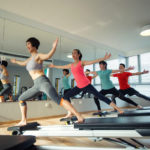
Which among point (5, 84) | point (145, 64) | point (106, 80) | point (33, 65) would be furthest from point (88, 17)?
point (145, 64)

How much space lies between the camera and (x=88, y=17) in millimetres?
3734

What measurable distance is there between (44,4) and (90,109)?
141 inches

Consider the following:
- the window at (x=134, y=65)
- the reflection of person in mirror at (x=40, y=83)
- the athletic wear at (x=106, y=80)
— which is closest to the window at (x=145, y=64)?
the window at (x=134, y=65)

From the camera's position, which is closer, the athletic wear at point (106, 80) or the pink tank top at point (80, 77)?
the pink tank top at point (80, 77)

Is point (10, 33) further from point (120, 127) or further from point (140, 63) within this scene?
point (140, 63)

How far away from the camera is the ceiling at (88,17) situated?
3.18m

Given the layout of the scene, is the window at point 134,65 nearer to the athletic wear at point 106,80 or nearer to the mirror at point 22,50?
the mirror at point 22,50

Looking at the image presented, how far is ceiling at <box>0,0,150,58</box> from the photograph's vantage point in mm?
3178

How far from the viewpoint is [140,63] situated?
6.65 metres

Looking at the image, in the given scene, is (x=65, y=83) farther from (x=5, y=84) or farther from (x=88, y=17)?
(x=88, y=17)

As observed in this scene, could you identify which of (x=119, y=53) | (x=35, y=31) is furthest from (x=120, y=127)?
(x=119, y=53)

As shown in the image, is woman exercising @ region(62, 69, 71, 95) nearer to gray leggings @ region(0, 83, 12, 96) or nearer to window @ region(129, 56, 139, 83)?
gray leggings @ region(0, 83, 12, 96)

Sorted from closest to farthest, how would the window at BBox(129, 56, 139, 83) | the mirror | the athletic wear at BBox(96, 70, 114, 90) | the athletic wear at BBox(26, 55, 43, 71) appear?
the athletic wear at BBox(26, 55, 43, 71), the mirror, the athletic wear at BBox(96, 70, 114, 90), the window at BBox(129, 56, 139, 83)

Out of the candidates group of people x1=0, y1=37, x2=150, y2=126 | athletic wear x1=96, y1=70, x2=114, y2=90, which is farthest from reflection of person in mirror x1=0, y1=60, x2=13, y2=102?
athletic wear x1=96, y1=70, x2=114, y2=90
